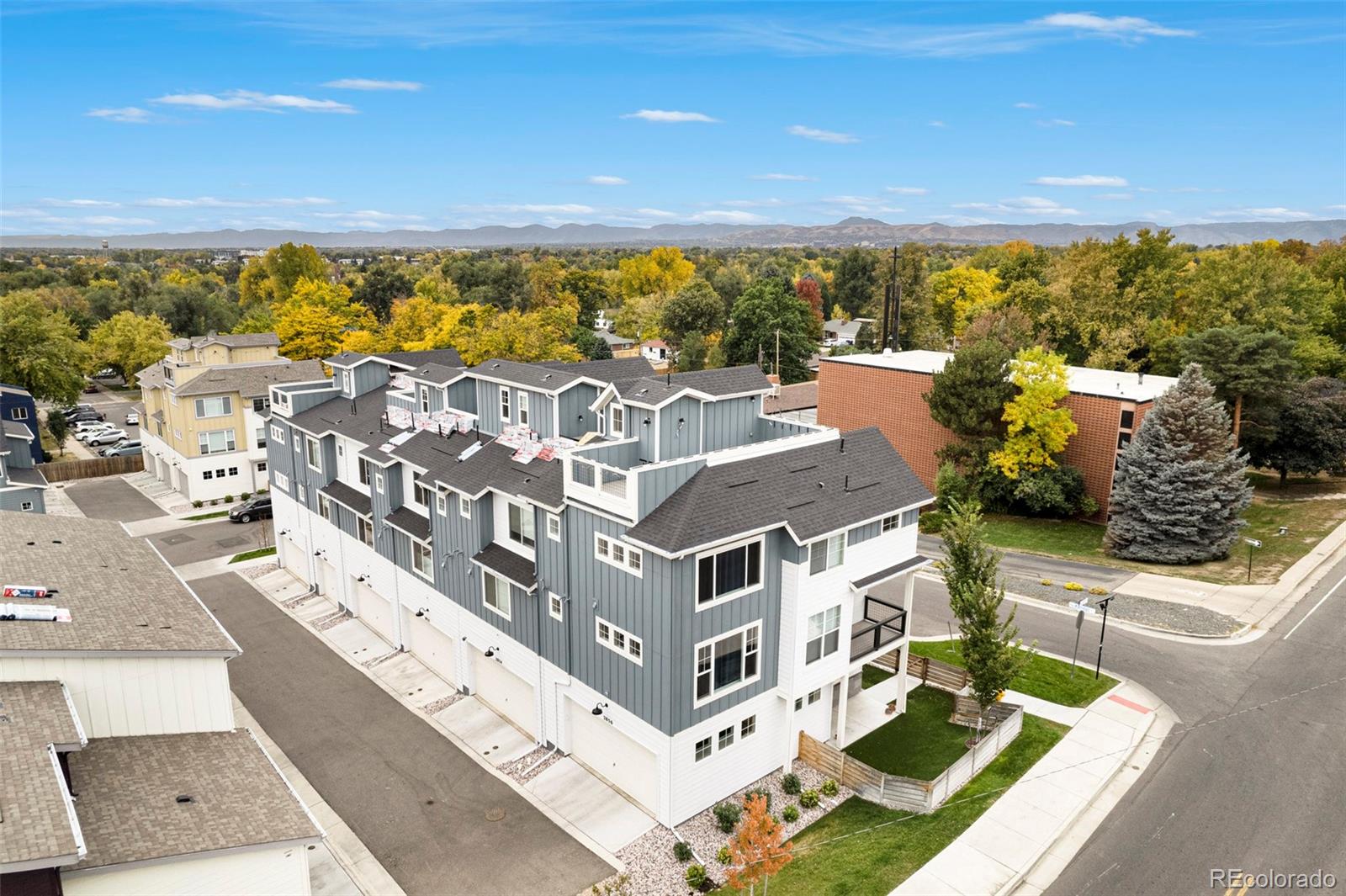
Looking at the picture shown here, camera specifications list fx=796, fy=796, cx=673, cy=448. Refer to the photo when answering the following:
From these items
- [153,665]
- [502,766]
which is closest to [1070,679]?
[502,766]

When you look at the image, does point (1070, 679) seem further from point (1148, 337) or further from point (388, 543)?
point (1148, 337)

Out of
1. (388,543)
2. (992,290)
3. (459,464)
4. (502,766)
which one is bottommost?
(502,766)

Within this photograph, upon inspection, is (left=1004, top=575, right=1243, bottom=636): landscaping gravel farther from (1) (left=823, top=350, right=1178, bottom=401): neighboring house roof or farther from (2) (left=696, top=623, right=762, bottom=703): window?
(1) (left=823, top=350, right=1178, bottom=401): neighboring house roof

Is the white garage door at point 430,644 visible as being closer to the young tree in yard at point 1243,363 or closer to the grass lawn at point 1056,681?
the grass lawn at point 1056,681

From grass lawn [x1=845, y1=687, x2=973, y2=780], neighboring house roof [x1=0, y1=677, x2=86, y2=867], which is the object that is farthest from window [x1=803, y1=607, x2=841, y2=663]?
neighboring house roof [x1=0, y1=677, x2=86, y2=867]

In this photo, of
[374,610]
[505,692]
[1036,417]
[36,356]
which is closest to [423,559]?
[374,610]

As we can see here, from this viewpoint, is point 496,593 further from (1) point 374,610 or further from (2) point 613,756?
(1) point 374,610
